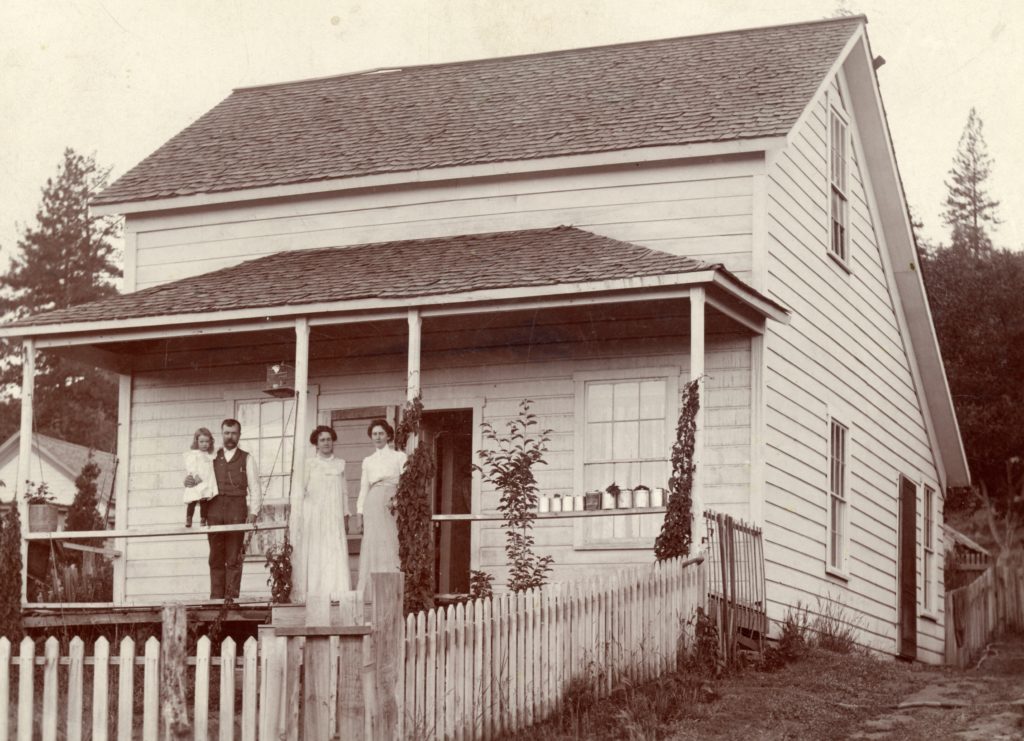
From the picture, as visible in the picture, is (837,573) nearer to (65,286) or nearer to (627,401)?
(627,401)

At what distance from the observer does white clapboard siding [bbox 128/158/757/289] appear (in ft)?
57.0

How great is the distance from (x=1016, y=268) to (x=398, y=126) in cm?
2290

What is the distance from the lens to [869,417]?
821 inches

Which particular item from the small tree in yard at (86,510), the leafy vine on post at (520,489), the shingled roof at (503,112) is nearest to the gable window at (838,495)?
the leafy vine on post at (520,489)

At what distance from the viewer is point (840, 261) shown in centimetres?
1977

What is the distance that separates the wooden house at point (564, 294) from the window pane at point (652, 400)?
1.1 inches

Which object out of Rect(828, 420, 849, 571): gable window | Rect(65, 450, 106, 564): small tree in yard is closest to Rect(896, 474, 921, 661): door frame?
Rect(828, 420, 849, 571): gable window

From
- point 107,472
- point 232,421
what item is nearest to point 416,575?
point 232,421

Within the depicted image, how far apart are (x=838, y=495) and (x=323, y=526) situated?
6642 mm

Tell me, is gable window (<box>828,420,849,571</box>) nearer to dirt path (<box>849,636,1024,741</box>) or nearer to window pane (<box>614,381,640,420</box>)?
window pane (<box>614,381,640,420</box>)

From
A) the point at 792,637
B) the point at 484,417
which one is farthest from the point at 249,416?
the point at 792,637

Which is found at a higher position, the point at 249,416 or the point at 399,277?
the point at 399,277

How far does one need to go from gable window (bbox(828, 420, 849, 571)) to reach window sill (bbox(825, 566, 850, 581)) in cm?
6

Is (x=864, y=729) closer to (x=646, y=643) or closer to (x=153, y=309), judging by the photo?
(x=646, y=643)
